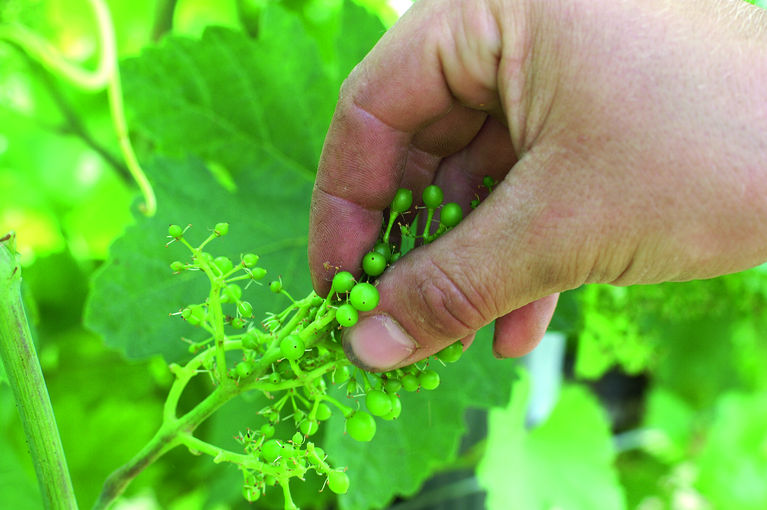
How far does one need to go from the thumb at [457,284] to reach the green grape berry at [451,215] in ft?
0.03

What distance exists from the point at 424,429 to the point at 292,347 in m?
0.40

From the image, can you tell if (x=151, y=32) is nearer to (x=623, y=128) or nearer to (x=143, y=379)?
(x=143, y=379)

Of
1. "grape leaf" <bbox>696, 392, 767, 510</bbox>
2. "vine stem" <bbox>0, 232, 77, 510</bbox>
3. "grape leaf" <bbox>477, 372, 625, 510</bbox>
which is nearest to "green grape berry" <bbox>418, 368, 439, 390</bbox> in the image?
"vine stem" <bbox>0, 232, 77, 510</bbox>

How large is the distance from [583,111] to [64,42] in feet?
3.22

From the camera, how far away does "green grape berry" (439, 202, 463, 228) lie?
48cm

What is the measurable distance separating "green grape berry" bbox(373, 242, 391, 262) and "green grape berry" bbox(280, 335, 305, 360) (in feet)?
0.38

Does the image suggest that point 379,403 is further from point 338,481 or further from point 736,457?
point 736,457

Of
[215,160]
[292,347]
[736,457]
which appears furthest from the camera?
[736,457]

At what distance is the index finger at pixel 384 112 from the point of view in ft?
1.60

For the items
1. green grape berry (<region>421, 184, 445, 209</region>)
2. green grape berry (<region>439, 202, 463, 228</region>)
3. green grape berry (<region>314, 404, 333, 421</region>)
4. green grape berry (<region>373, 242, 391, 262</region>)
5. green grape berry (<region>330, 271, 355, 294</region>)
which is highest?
green grape berry (<region>421, 184, 445, 209</region>)

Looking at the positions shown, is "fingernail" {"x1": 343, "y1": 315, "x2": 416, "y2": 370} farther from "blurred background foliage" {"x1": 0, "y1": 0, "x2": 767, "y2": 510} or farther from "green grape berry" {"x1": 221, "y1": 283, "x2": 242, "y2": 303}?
"blurred background foliage" {"x1": 0, "y1": 0, "x2": 767, "y2": 510}

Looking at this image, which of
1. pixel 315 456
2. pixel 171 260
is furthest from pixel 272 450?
pixel 171 260

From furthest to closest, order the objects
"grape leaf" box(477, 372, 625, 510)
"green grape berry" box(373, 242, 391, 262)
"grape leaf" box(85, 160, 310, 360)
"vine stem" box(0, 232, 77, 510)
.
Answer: "grape leaf" box(477, 372, 625, 510) < "grape leaf" box(85, 160, 310, 360) < "green grape berry" box(373, 242, 391, 262) < "vine stem" box(0, 232, 77, 510)

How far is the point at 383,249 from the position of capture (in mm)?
512
